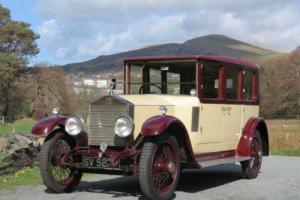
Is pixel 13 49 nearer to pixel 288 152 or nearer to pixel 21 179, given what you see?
pixel 288 152

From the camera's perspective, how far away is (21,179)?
1074cm

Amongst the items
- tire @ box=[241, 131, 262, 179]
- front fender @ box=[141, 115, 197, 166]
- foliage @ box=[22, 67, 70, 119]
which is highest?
foliage @ box=[22, 67, 70, 119]

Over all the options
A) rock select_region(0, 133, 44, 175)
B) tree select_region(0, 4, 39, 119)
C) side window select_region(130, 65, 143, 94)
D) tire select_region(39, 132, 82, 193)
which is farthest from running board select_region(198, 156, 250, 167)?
tree select_region(0, 4, 39, 119)

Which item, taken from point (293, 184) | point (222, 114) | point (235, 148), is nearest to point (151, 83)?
point (222, 114)

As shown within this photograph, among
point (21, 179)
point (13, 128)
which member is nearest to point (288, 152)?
point (21, 179)

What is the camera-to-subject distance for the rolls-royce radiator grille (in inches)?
360

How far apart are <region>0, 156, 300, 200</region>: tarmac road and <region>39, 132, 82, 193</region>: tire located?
17 cm

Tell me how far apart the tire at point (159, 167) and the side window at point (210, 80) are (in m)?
1.74

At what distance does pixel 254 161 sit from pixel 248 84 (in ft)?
5.36

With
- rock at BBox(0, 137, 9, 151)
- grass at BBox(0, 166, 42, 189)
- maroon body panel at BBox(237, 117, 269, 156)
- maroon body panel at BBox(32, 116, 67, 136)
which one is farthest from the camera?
rock at BBox(0, 137, 9, 151)

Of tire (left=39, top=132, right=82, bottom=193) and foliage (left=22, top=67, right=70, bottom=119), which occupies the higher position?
foliage (left=22, top=67, right=70, bottom=119)

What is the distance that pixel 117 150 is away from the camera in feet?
30.3

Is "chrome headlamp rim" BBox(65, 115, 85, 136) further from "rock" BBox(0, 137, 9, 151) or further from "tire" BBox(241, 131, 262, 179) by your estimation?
"tire" BBox(241, 131, 262, 179)

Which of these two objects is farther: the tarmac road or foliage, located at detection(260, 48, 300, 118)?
foliage, located at detection(260, 48, 300, 118)
